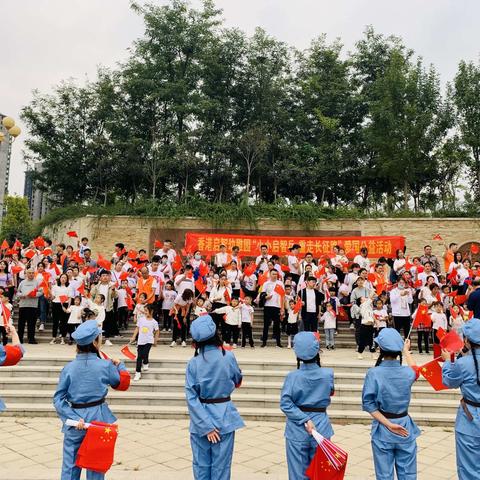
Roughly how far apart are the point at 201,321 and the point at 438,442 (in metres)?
4.11

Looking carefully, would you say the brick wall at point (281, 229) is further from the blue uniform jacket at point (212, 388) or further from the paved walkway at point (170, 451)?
the blue uniform jacket at point (212, 388)

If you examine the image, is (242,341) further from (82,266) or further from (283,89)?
(283,89)

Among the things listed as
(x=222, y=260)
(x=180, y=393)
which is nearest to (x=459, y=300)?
(x=222, y=260)

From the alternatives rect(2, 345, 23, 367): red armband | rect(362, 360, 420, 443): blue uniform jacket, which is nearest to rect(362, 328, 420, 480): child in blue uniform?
rect(362, 360, 420, 443): blue uniform jacket

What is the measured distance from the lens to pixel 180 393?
7289mm

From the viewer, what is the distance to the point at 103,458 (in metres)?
3.48

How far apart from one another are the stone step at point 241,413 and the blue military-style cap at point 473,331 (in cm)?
342

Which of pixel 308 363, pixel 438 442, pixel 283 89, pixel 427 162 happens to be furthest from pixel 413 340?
pixel 283 89

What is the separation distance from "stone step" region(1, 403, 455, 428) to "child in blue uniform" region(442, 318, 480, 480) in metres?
3.12

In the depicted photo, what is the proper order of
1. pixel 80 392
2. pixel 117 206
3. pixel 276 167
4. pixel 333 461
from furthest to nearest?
pixel 276 167 → pixel 117 206 → pixel 80 392 → pixel 333 461

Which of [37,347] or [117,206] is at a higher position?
[117,206]

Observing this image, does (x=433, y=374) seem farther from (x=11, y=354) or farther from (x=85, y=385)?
(x=11, y=354)

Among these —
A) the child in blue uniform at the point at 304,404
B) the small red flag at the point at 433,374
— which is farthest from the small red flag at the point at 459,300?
the child in blue uniform at the point at 304,404

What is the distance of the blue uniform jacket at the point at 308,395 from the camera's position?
366cm
